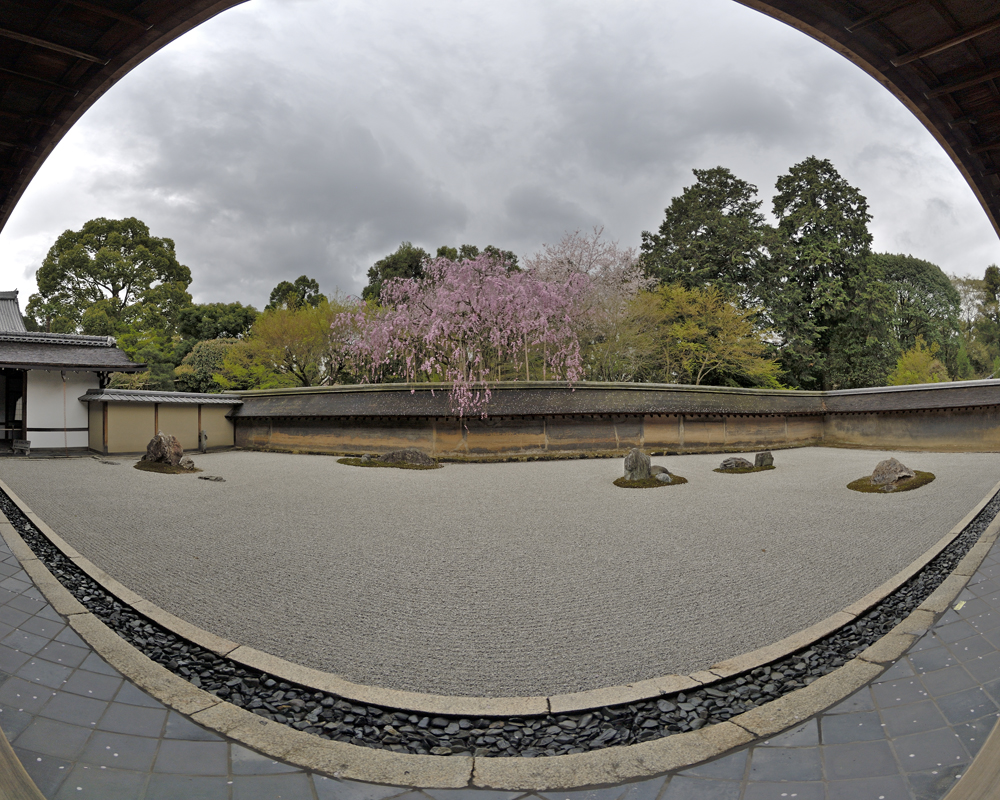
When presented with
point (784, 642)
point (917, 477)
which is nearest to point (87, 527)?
point (784, 642)

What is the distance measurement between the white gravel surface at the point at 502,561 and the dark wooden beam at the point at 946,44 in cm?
311

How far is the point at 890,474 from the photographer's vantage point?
26.1 feet

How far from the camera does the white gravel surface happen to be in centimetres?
297

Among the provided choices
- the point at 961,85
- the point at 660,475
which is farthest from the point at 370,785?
the point at 660,475

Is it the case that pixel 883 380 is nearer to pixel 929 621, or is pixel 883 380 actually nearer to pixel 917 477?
pixel 917 477

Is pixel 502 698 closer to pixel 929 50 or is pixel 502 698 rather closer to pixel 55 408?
pixel 929 50

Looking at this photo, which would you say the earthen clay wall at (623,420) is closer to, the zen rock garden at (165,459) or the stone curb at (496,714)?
the zen rock garden at (165,459)

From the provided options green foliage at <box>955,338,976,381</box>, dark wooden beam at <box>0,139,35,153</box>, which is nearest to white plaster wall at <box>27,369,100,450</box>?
dark wooden beam at <box>0,139,35,153</box>

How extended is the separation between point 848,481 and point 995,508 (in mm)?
2058

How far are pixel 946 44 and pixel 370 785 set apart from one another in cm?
391

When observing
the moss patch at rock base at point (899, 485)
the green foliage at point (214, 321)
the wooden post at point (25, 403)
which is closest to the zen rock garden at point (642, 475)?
the moss patch at rock base at point (899, 485)

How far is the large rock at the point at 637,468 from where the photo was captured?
28.2 feet

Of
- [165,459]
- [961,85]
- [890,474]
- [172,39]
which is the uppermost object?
[172,39]

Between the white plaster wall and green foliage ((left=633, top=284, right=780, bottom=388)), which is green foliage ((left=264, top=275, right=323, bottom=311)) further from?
green foliage ((left=633, top=284, right=780, bottom=388))
